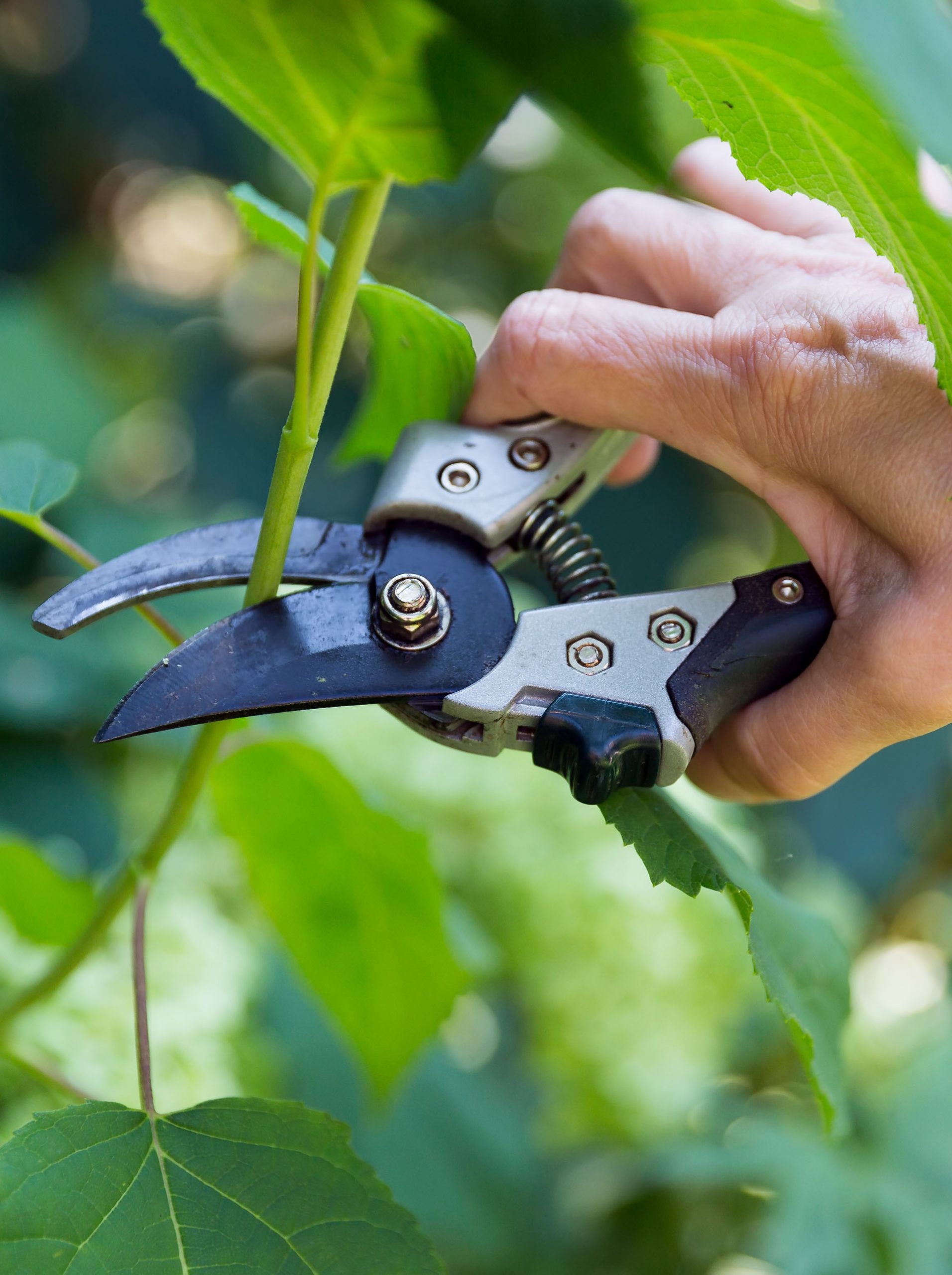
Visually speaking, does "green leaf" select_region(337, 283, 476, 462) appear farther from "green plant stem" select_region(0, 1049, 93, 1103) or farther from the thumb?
"green plant stem" select_region(0, 1049, 93, 1103)

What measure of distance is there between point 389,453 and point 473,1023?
0.62 metres

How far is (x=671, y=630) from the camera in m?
0.39

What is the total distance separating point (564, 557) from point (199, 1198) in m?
0.24

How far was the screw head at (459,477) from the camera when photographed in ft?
1.33

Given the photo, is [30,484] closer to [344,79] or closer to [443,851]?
[344,79]

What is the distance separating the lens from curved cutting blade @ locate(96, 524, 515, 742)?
0.35 m

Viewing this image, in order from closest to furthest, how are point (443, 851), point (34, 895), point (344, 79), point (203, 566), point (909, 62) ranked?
point (909, 62) → point (344, 79) → point (203, 566) → point (34, 895) → point (443, 851)

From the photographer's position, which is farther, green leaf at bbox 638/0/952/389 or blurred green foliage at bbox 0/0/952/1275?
blurred green foliage at bbox 0/0/952/1275

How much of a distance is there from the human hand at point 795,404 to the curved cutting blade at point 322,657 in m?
0.07

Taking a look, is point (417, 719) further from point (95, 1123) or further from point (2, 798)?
point (2, 798)

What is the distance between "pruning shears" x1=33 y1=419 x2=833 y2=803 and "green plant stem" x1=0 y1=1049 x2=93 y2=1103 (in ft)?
0.68

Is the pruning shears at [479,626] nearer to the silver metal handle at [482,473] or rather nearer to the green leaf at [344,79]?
the silver metal handle at [482,473]

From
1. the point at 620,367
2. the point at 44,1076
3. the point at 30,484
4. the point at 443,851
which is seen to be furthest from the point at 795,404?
the point at 443,851

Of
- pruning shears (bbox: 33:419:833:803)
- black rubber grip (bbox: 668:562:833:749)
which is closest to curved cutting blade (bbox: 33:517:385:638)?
pruning shears (bbox: 33:419:833:803)
